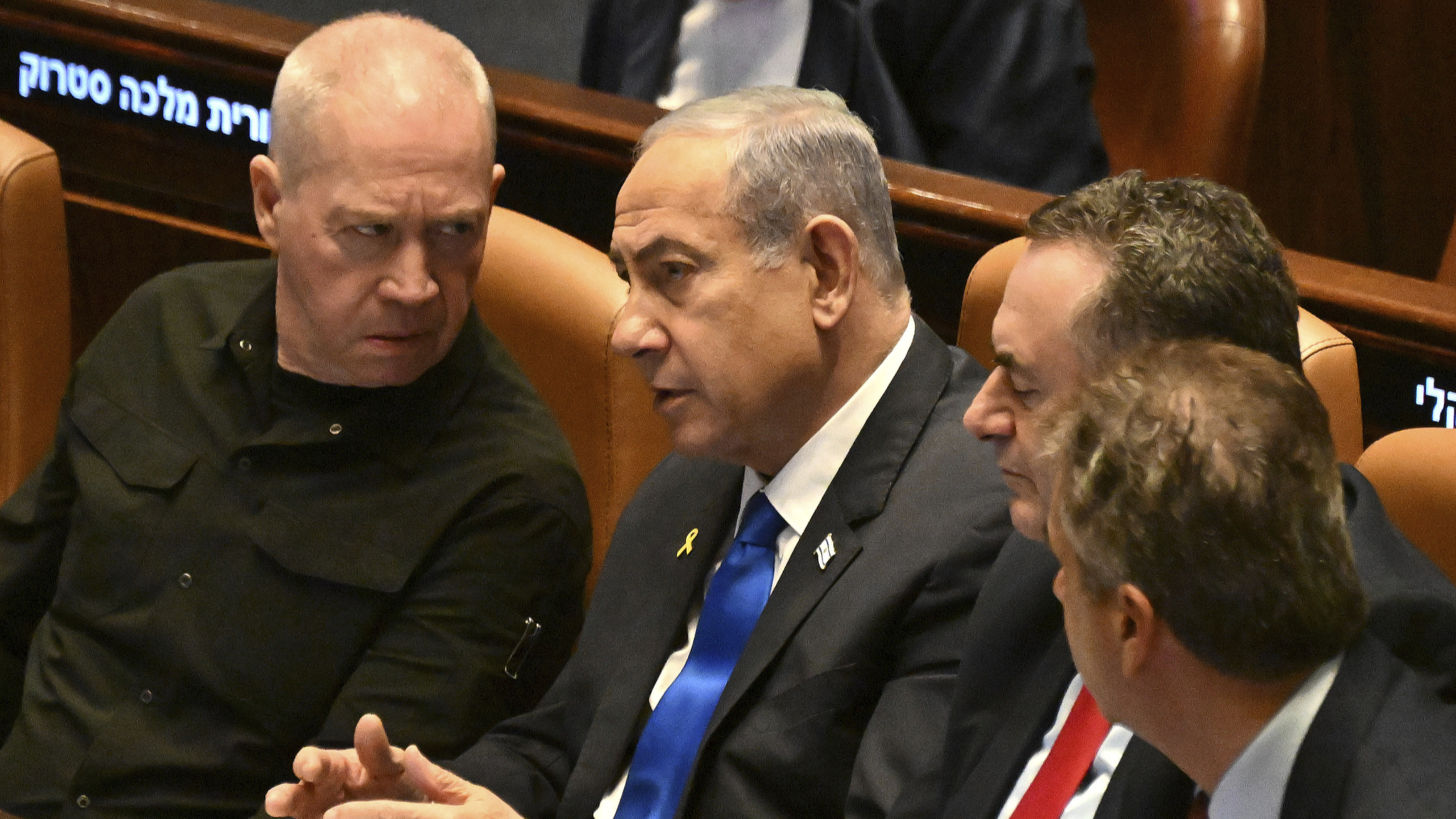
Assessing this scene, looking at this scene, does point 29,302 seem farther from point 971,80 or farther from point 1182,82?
point 1182,82

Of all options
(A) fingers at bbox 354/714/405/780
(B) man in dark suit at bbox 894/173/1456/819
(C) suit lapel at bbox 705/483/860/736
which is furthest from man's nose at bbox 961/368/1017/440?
(A) fingers at bbox 354/714/405/780

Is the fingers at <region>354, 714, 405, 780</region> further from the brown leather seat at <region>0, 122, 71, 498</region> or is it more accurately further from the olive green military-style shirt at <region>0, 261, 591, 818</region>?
the brown leather seat at <region>0, 122, 71, 498</region>

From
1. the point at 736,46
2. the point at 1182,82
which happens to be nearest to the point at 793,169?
the point at 736,46

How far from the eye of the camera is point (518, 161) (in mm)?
2414

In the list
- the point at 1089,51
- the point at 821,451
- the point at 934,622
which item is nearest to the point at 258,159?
the point at 821,451

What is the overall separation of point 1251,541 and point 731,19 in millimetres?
2144

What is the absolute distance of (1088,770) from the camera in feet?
4.54

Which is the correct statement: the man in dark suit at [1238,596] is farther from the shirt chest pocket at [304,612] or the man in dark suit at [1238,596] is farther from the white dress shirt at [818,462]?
the shirt chest pocket at [304,612]

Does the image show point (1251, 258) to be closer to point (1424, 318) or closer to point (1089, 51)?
point (1424, 318)

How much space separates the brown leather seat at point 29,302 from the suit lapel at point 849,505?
122cm

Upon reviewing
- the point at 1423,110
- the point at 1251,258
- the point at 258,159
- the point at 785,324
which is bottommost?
the point at 1423,110

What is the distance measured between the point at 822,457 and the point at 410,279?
0.53 m

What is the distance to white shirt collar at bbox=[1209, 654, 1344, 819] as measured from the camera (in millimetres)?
1100

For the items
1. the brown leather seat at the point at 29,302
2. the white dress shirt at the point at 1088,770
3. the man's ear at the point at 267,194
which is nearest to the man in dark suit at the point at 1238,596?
the white dress shirt at the point at 1088,770
